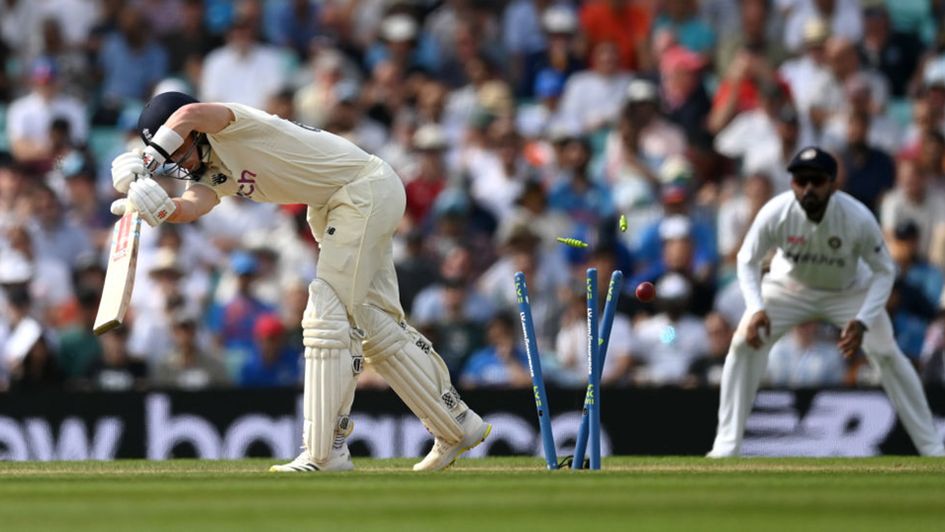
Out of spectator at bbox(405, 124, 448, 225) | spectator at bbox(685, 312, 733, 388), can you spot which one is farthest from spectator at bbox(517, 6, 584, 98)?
spectator at bbox(685, 312, 733, 388)

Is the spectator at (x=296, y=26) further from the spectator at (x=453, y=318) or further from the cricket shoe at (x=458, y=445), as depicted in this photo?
the cricket shoe at (x=458, y=445)

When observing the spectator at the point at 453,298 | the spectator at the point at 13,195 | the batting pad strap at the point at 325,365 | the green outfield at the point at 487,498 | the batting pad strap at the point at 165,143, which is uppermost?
the spectator at the point at 13,195

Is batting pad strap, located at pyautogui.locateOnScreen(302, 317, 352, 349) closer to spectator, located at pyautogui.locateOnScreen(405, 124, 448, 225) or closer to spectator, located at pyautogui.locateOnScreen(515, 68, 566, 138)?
spectator, located at pyautogui.locateOnScreen(405, 124, 448, 225)

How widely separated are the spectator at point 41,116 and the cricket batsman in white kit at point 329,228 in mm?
6322

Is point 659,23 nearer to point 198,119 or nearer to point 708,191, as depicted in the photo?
point 708,191

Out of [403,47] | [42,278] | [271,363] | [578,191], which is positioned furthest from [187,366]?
[403,47]

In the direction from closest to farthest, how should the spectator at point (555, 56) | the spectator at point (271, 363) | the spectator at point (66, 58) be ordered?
1. the spectator at point (271, 363)
2. the spectator at point (555, 56)
3. the spectator at point (66, 58)

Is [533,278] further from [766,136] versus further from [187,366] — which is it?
[187,366]

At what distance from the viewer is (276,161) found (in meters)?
8.16

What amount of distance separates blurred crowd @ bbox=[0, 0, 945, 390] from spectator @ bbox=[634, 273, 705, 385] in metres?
0.02

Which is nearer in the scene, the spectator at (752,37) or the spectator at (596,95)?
the spectator at (596,95)

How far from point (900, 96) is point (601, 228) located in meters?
2.99

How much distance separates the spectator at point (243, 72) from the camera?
47.9 ft

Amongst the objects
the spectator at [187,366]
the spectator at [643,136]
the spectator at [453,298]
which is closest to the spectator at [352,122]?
the spectator at [453,298]
